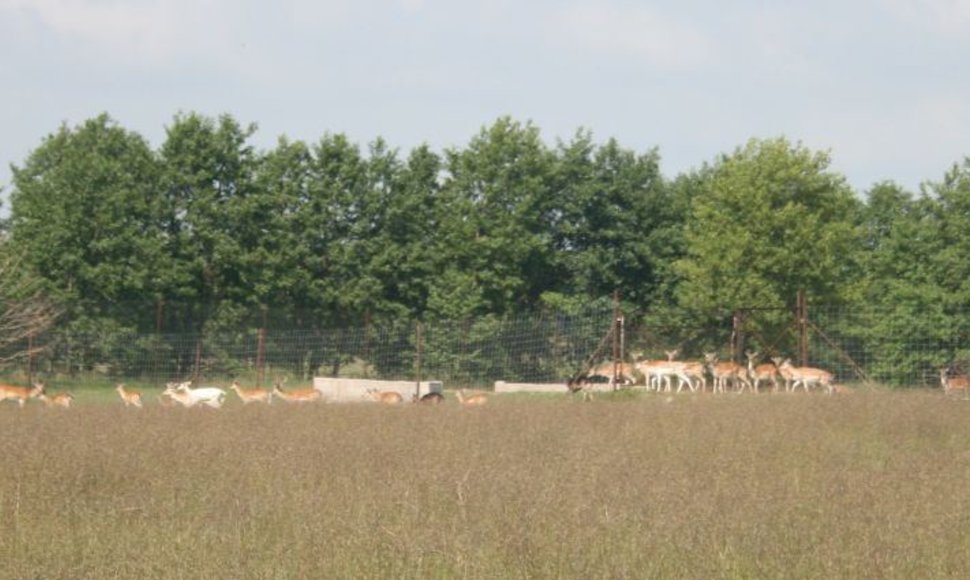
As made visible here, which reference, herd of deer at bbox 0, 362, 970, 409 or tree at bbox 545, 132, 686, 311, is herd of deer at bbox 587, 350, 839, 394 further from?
tree at bbox 545, 132, 686, 311

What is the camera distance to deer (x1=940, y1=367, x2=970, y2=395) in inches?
810

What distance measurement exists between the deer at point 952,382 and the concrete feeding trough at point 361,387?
9.13 meters

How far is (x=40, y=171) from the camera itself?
38.6m

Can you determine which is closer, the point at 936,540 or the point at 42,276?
the point at 936,540

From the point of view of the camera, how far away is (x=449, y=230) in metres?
37.5

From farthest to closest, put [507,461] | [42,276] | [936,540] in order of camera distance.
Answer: [42,276] → [507,461] → [936,540]

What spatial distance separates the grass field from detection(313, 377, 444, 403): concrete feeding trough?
10272 mm

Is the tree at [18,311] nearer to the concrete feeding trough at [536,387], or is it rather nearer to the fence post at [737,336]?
the concrete feeding trough at [536,387]

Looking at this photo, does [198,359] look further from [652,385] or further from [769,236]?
[769,236]

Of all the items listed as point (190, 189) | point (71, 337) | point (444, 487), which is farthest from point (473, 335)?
point (444, 487)

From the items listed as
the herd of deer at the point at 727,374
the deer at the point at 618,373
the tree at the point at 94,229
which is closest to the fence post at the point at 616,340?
the deer at the point at 618,373

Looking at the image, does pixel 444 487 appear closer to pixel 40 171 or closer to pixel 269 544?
pixel 269 544

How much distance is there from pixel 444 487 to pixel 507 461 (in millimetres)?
1806

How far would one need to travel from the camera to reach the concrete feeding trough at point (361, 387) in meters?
26.2
